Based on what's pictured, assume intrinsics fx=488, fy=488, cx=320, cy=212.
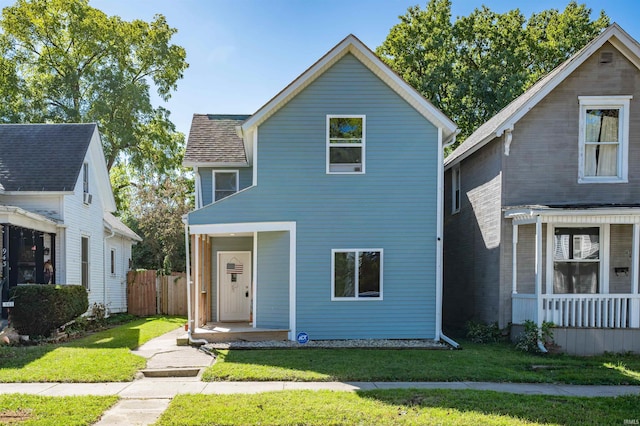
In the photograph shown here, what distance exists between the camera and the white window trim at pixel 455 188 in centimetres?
1669

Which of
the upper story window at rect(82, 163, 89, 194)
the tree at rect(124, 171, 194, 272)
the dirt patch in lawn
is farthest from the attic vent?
the tree at rect(124, 171, 194, 272)

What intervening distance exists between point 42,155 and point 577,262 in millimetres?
16759

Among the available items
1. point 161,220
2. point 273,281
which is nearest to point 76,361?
point 273,281

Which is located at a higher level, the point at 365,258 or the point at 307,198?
the point at 307,198

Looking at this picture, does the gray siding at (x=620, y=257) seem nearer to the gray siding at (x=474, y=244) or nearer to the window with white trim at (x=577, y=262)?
the window with white trim at (x=577, y=262)

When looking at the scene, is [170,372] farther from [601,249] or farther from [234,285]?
[601,249]

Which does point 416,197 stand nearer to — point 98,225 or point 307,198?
point 307,198

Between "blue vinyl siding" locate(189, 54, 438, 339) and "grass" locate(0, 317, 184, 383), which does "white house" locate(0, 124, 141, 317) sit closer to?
"grass" locate(0, 317, 184, 383)

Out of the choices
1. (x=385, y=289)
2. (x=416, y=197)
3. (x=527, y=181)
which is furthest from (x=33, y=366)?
(x=527, y=181)

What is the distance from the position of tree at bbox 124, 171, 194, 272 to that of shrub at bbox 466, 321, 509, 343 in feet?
56.6

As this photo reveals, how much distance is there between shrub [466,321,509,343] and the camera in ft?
42.5

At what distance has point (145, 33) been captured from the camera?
29344 millimetres

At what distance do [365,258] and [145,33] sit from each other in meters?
23.6

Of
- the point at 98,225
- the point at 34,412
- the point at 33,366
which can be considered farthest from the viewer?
the point at 98,225
